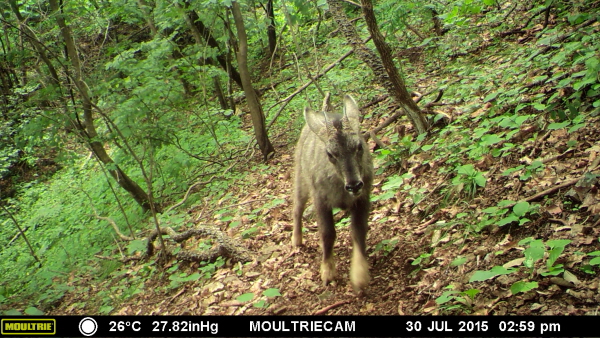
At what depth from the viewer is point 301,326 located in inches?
164

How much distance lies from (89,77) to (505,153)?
25.8 ft

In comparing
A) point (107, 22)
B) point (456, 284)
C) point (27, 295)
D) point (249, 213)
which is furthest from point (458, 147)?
point (107, 22)

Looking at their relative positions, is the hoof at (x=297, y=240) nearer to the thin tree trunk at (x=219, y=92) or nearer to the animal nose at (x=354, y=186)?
the animal nose at (x=354, y=186)

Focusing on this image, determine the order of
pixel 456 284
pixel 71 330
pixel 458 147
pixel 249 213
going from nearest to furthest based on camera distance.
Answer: pixel 456 284
pixel 71 330
pixel 458 147
pixel 249 213

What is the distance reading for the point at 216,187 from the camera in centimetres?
952

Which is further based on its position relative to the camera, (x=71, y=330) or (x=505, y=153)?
(x=505, y=153)

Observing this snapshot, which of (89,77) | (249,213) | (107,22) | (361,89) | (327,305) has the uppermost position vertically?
(107,22)

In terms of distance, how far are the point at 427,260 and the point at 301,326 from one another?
60.9 inches

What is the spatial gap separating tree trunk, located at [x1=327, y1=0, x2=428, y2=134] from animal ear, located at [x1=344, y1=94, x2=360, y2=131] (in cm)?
204

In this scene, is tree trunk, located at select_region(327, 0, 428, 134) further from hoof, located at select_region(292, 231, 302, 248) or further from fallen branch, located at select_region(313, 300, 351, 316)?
fallen branch, located at select_region(313, 300, 351, 316)

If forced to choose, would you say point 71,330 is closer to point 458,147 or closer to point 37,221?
point 458,147

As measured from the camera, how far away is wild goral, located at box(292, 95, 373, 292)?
4.61 metres

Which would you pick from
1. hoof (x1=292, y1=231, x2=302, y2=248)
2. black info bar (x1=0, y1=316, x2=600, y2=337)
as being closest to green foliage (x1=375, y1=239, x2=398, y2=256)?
hoof (x1=292, y1=231, x2=302, y2=248)

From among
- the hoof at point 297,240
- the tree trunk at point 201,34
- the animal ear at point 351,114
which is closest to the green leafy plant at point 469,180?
the animal ear at point 351,114
